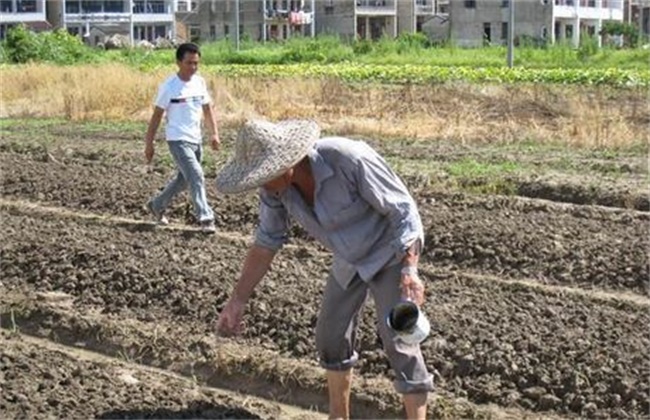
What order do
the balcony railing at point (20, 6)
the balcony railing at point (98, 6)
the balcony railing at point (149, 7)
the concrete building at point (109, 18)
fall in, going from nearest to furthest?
1. the balcony railing at point (20, 6)
2. the concrete building at point (109, 18)
3. the balcony railing at point (98, 6)
4. the balcony railing at point (149, 7)

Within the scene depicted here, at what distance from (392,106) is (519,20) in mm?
26259

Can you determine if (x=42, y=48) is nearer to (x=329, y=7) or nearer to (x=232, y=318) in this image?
(x=329, y=7)

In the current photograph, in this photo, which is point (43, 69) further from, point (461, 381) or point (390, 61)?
point (461, 381)

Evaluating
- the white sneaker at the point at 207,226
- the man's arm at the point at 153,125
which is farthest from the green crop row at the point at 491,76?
the man's arm at the point at 153,125

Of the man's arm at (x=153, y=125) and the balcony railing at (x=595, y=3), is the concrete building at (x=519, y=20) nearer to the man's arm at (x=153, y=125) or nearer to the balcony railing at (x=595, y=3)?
the balcony railing at (x=595, y=3)

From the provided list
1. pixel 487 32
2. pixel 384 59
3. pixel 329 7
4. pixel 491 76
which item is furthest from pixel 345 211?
pixel 329 7

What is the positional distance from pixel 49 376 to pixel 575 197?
6662mm

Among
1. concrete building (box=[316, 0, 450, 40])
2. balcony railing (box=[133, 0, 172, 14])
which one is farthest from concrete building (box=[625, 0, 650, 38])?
balcony railing (box=[133, 0, 172, 14])

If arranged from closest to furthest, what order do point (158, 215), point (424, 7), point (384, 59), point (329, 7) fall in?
point (158, 215)
point (384, 59)
point (329, 7)
point (424, 7)

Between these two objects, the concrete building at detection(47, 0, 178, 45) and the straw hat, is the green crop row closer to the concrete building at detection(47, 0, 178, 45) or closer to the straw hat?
the straw hat

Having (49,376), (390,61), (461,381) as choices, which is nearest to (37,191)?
(49,376)

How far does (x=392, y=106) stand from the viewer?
70.5ft

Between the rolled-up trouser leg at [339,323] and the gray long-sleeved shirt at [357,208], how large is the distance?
0.48 feet

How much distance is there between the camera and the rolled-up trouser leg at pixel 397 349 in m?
4.39
